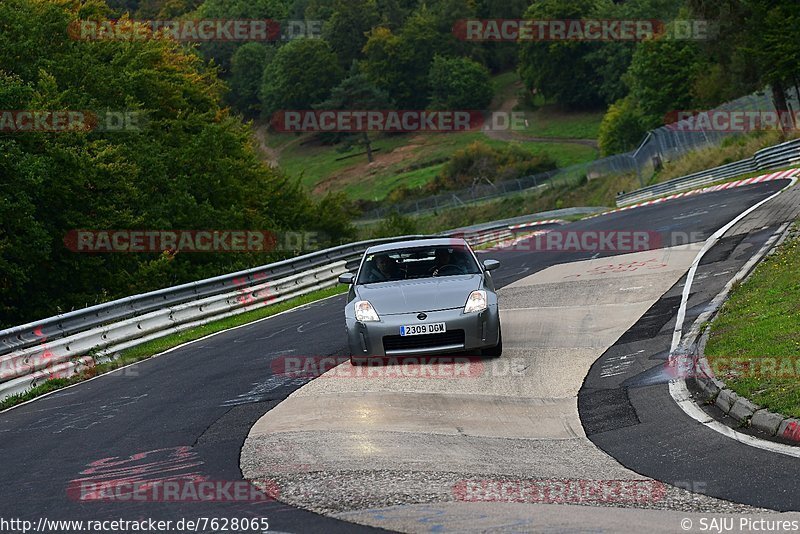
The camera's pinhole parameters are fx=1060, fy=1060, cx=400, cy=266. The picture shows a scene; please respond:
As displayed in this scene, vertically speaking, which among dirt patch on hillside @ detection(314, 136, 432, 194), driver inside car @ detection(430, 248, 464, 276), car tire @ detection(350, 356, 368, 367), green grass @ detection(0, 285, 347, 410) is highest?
driver inside car @ detection(430, 248, 464, 276)

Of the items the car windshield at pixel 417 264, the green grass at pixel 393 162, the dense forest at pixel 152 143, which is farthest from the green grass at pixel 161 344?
the green grass at pixel 393 162

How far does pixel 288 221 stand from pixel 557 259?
27345 mm

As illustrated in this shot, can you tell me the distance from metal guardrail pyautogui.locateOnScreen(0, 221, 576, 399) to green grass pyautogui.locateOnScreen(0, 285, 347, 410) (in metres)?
0.11

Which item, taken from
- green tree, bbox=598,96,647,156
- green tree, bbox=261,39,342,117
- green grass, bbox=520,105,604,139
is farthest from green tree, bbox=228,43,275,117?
green tree, bbox=598,96,647,156

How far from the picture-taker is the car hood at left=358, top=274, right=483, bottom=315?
494 inches

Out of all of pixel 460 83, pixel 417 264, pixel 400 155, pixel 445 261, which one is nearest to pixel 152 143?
pixel 417 264

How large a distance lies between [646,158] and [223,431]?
5006 cm

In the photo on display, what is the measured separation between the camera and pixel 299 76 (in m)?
139

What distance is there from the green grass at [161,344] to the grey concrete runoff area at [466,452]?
14.2 feet

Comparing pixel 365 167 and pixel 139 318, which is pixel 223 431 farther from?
pixel 365 167

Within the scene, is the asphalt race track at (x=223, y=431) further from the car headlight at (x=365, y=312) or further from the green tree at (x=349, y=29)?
the green tree at (x=349, y=29)

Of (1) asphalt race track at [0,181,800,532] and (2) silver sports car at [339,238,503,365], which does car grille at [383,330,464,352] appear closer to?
(2) silver sports car at [339,238,503,365]

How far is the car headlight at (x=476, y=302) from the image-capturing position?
12481 millimetres

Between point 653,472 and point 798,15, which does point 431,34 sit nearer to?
point 798,15
